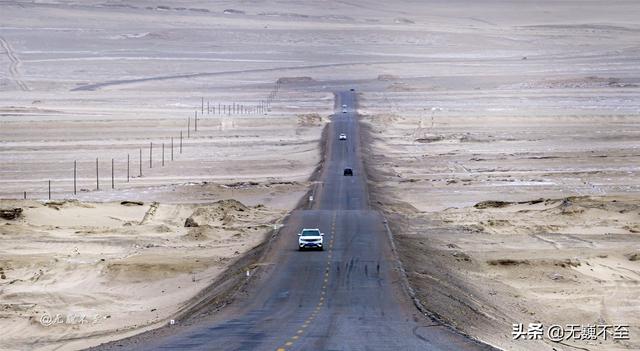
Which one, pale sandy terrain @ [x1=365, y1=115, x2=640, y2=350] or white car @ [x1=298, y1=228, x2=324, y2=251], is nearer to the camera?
pale sandy terrain @ [x1=365, y1=115, x2=640, y2=350]

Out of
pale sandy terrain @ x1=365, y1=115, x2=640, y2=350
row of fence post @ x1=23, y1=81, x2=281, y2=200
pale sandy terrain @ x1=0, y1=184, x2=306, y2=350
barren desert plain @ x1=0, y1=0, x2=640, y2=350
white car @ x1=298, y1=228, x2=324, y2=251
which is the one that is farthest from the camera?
row of fence post @ x1=23, y1=81, x2=281, y2=200

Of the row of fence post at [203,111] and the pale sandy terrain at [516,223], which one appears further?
the row of fence post at [203,111]

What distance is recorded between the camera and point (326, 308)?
35.9 meters

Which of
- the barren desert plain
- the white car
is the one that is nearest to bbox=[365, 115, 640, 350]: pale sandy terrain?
the barren desert plain

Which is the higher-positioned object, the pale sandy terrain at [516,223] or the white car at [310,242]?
the white car at [310,242]

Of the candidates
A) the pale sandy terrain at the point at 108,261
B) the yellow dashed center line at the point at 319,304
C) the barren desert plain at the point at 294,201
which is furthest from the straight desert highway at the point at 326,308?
the pale sandy terrain at the point at 108,261

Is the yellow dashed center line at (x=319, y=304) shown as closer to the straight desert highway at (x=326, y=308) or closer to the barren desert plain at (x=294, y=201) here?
the straight desert highway at (x=326, y=308)

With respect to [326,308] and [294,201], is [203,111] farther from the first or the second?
[326,308]

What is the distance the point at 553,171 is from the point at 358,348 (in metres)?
62.1

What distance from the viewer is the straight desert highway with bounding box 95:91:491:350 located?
2950 centimetres

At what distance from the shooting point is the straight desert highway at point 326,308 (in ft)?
96.8

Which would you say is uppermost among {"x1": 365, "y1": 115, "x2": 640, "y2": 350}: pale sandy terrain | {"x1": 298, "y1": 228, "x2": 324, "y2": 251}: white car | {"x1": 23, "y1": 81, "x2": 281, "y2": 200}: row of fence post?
{"x1": 298, "y1": 228, "x2": 324, "y2": 251}: white car

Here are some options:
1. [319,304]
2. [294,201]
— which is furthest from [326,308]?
[294,201]

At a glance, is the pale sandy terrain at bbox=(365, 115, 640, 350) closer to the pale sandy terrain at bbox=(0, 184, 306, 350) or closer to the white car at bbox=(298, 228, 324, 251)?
the white car at bbox=(298, 228, 324, 251)
